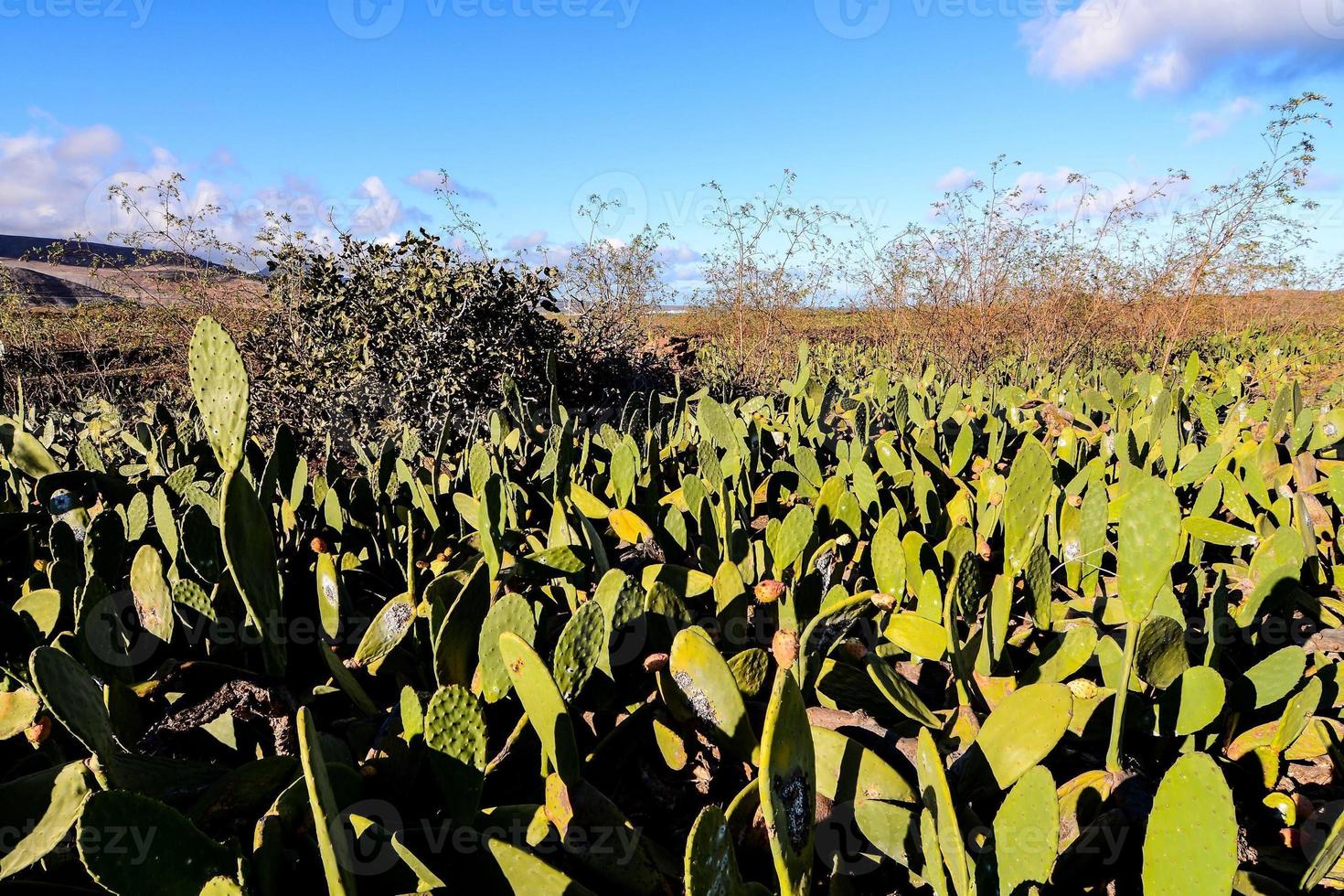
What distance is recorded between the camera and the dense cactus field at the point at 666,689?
93 cm

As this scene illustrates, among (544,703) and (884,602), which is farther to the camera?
(884,602)

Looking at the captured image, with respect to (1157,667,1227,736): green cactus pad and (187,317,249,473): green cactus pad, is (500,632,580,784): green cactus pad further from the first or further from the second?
(1157,667,1227,736): green cactus pad

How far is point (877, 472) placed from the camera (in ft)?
8.30

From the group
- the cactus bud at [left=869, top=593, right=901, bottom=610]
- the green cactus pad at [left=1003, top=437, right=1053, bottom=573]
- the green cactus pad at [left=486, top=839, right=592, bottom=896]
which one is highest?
the green cactus pad at [left=1003, top=437, right=1053, bottom=573]

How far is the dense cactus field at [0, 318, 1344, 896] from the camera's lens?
93cm

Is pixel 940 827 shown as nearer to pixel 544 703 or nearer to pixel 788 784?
pixel 788 784

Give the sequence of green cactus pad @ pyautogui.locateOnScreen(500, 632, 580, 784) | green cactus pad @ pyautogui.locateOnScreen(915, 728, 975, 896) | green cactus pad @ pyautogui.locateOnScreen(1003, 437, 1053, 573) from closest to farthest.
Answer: green cactus pad @ pyautogui.locateOnScreen(915, 728, 975, 896) < green cactus pad @ pyautogui.locateOnScreen(500, 632, 580, 784) < green cactus pad @ pyautogui.locateOnScreen(1003, 437, 1053, 573)

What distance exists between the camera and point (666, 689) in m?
1.27

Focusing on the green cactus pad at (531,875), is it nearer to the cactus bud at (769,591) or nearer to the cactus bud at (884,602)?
the cactus bud at (769,591)

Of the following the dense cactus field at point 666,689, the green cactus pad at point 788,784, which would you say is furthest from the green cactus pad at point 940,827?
the green cactus pad at point 788,784

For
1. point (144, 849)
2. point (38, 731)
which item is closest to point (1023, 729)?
point (144, 849)

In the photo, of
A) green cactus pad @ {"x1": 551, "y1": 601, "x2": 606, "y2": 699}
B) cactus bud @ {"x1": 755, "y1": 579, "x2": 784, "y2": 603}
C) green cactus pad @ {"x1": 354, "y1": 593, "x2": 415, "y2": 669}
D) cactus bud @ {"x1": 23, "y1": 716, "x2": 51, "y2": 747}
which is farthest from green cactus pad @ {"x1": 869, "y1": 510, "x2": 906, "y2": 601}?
cactus bud @ {"x1": 23, "y1": 716, "x2": 51, "y2": 747}

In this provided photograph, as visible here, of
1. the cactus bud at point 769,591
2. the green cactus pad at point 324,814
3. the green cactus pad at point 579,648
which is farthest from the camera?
the cactus bud at point 769,591

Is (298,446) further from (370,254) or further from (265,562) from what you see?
(265,562)
